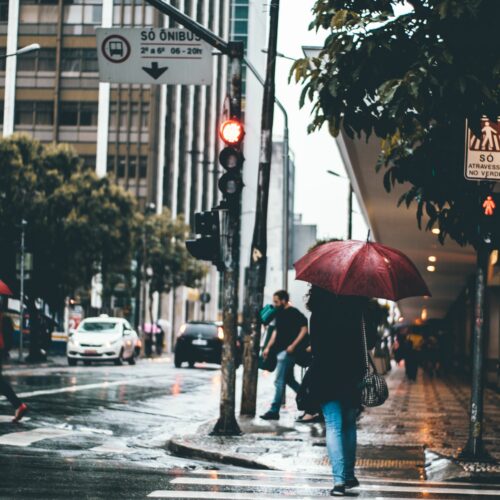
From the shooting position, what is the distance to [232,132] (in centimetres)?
1342

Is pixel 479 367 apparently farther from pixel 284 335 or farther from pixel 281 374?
pixel 281 374

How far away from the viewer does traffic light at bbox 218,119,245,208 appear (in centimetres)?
1335

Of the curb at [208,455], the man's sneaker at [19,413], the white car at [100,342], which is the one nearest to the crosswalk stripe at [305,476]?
the curb at [208,455]

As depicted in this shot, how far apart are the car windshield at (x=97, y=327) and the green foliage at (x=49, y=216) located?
5.64 ft

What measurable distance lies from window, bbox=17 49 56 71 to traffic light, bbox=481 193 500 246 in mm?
53930

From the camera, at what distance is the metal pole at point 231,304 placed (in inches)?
536

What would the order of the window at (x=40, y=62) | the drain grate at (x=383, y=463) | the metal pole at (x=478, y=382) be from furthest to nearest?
the window at (x=40, y=62), the metal pole at (x=478, y=382), the drain grate at (x=383, y=463)

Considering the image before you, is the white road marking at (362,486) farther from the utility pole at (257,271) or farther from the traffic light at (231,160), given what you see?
the utility pole at (257,271)

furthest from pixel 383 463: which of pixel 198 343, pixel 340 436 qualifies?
pixel 198 343

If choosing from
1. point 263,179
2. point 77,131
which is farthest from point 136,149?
point 263,179

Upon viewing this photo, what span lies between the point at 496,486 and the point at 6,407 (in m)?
8.87

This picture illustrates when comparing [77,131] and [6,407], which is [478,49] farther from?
[77,131]

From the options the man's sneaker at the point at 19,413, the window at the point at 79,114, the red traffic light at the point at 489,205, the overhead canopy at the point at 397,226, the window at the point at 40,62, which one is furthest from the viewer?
the window at the point at 79,114

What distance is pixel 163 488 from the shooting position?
8828 millimetres
